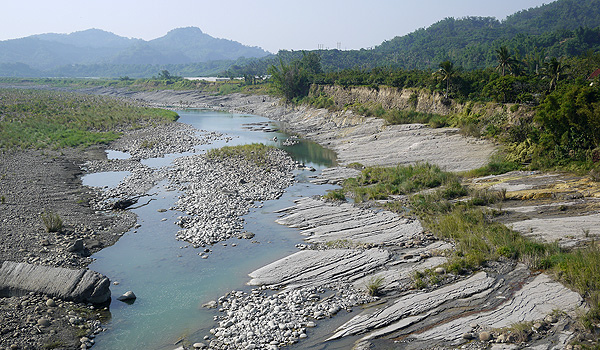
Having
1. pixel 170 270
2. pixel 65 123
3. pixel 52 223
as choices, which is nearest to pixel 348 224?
pixel 170 270

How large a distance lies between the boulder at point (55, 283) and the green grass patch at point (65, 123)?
34276 millimetres

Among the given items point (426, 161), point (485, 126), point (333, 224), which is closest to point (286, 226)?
point (333, 224)

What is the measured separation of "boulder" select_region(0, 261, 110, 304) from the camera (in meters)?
17.9

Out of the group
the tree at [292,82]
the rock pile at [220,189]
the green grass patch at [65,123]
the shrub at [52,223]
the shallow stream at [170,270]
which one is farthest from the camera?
the tree at [292,82]

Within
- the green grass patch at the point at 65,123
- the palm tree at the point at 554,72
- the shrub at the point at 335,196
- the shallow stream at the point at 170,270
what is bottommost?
the shallow stream at the point at 170,270

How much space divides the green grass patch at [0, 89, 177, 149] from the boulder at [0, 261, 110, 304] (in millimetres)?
34276

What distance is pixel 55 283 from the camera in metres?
18.2

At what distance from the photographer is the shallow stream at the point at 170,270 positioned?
16.6 m

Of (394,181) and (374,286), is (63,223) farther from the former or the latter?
(394,181)

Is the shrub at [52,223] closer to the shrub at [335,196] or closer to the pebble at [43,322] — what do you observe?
the pebble at [43,322]

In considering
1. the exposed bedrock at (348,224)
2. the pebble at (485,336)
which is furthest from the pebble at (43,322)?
the pebble at (485,336)

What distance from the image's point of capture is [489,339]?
14.5 metres

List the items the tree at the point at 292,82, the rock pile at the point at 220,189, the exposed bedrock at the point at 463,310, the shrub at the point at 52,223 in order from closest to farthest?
the exposed bedrock at the point at 463,310 → the shrub at the point at 52,223 → the rock pile at the point at 220,189 → the tree at the point at 292,82

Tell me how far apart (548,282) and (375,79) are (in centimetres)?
5887
